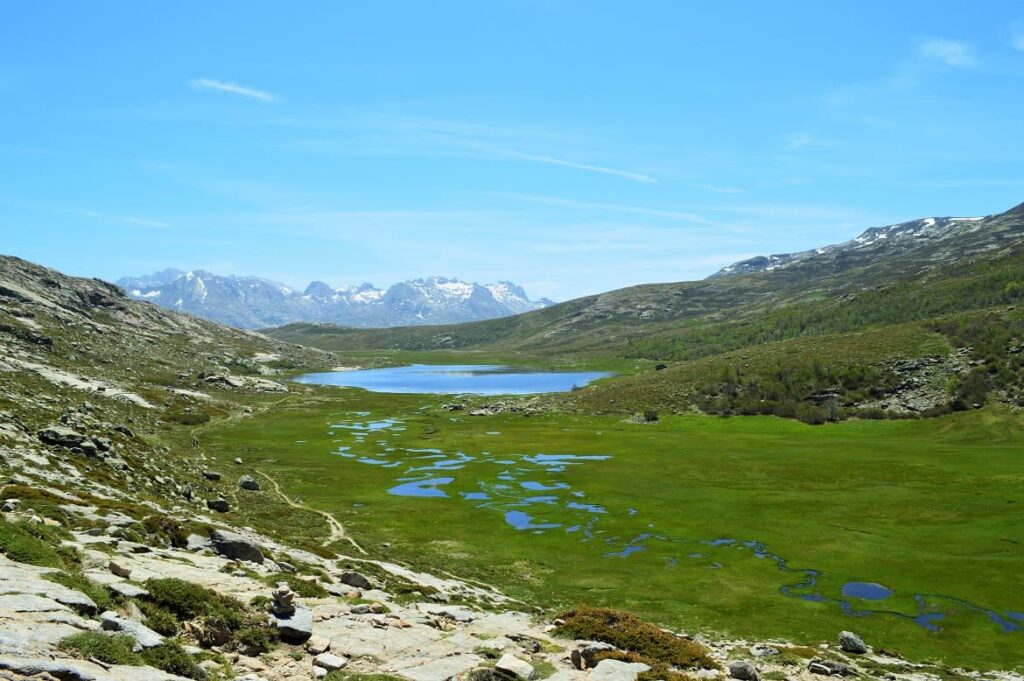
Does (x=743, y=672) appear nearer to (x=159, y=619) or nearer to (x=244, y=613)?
(x=244, y=613)

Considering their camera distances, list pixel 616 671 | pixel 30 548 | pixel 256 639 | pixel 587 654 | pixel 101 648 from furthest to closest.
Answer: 1. pixel 587 654
2. pixel 616 671
3. pixel 30 548
4. pixel 256 639
5. pixel 101 648

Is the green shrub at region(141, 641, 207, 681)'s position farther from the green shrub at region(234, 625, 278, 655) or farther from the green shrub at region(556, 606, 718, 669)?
the green shrub at region(556, 606, 718, 669)

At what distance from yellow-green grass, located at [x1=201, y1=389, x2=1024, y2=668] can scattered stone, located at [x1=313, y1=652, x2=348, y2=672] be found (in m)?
25.7

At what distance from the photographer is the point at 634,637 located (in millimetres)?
31281

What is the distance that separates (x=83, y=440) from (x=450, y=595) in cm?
4410

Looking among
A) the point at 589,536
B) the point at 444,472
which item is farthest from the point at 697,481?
the point at 444,472

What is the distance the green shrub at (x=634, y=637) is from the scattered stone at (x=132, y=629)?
19.5 metres

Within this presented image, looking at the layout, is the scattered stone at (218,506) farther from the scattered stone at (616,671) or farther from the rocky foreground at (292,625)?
the scattered stone at (616,671)

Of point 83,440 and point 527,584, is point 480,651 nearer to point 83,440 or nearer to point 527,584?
point 527,584

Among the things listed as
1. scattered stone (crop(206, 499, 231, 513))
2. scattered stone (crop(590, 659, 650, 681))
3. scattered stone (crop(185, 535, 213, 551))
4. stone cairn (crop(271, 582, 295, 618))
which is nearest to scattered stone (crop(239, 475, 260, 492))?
scattered stone (crop(206, 499, 231, 513))

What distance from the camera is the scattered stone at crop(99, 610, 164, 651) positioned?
63.8 feet

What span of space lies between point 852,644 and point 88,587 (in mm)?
40360

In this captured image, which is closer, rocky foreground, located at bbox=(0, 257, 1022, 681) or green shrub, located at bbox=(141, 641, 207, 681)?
green shrub, located at bbox=(141, 641, 207, 681)

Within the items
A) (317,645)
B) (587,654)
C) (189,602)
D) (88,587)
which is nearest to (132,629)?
(88,587)
